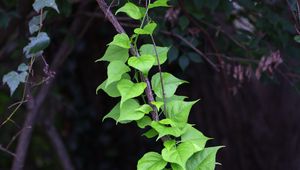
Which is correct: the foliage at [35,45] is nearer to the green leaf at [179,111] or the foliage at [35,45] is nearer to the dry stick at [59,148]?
the green leaf at [179,111]

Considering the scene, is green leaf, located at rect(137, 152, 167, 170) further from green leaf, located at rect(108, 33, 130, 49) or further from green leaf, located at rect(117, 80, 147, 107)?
green leaf, located at rect(108, 33, 130, 49)

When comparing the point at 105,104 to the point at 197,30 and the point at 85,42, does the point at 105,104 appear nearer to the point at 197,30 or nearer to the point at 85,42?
the point at 85,42

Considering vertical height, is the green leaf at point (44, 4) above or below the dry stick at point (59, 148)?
above

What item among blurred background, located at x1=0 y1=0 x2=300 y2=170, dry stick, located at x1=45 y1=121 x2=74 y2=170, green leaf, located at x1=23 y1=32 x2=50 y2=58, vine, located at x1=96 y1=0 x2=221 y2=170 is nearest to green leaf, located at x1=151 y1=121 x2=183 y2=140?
vine, located at x1=96 y1=0 x2=221 y2=170

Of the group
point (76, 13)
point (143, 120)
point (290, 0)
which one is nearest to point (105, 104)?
point (76, 13)

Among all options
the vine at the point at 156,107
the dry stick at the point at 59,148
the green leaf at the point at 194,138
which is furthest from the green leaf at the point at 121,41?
the dry stick at the point at 59,148

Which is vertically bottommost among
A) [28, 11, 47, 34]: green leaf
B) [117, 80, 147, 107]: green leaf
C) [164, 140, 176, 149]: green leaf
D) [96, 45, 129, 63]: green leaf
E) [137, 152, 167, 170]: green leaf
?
[137, 152, 167, 170]: green leaf
